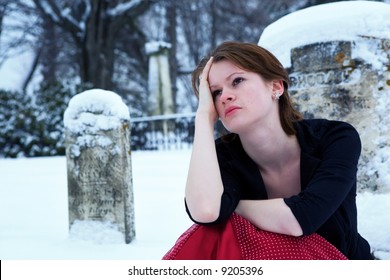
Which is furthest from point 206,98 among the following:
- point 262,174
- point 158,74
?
point 158,74

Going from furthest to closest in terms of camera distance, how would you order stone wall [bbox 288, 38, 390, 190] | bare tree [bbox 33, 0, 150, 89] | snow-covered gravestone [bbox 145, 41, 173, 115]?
bare tree [bbox 33, 0, 150, 89] < snow-covered gravestone [bbox 145, 41, 173, 115] < stone wall [bbox 288, 38, 390, 190]

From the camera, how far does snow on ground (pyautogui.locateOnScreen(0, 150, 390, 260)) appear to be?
3.11 m

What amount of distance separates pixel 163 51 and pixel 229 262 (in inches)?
508

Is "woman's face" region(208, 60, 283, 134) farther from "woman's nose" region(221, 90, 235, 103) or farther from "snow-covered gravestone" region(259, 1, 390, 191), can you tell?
"snow-covered gravestone" region(259, 1, 390, 191)

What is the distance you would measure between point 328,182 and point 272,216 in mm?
252

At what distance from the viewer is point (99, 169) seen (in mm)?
3701

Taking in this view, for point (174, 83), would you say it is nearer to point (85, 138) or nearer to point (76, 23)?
point (76, 23)

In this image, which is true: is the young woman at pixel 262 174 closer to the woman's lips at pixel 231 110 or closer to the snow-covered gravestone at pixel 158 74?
the woman's lips at pixel 231 110

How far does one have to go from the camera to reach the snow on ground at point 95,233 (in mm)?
3105

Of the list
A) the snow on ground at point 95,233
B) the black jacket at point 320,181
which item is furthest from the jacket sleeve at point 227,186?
the snow on ground at point 95,233

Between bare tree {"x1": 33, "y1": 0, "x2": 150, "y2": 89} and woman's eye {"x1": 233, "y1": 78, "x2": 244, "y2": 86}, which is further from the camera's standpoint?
bare tree {"x1": 33, "y1": 0, "x2": 150, "y2": 89}

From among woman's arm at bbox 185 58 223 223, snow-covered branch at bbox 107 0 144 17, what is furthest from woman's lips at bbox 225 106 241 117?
snow-covered branch at bbox 107 0 144 17

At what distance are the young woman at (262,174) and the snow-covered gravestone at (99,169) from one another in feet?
5.47

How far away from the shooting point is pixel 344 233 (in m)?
1.85
